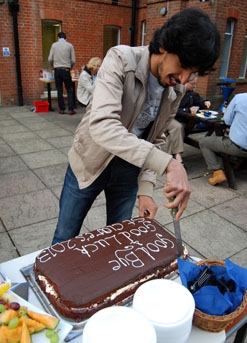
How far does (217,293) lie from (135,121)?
839 millimetres

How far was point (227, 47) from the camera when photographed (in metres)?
9.09

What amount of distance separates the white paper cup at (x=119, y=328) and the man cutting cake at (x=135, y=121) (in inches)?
16.6

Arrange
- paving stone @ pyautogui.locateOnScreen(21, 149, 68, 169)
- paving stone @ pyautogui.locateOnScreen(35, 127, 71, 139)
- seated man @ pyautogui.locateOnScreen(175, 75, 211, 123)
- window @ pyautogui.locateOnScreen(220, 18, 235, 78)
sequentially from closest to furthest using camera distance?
paving stone @ pyautogui.locateOnScreen(21, 149, 68, 169)
seated man @ pyautogui.locateOnScreen(175, 75, 211, 123)
paving stone @ pyautogui.locateOnScreen(35, 127, 71, 139)
window @ pyautogui.locateOnScreen(220, 18, 235, 78)

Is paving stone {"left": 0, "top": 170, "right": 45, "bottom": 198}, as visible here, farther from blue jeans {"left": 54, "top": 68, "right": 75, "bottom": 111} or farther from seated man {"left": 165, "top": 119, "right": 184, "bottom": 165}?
blue jeans {"left": 54, "top": 68, "right": 75, "bottom": 111}

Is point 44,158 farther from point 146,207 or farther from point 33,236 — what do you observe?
point 146,207

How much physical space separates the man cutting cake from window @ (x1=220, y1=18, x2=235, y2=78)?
8364 mm

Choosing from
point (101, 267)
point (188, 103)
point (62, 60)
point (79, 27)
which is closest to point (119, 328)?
point (101, 267)

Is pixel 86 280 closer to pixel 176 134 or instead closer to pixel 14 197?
pixel 14 197

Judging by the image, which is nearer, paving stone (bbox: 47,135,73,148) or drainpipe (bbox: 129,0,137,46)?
paving stone (bbox: 47,135,73,148)

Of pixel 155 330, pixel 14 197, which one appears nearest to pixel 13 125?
pixel 14 197

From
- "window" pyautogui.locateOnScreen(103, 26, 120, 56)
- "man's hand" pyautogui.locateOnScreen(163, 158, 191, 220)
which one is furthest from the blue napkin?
"window" pyautogui.locateOnScreen(103, 26, 120, 56)

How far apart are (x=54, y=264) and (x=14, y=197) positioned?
8.82ft

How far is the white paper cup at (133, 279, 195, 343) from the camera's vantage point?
0.87 metres

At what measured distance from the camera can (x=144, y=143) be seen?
1.13 m
